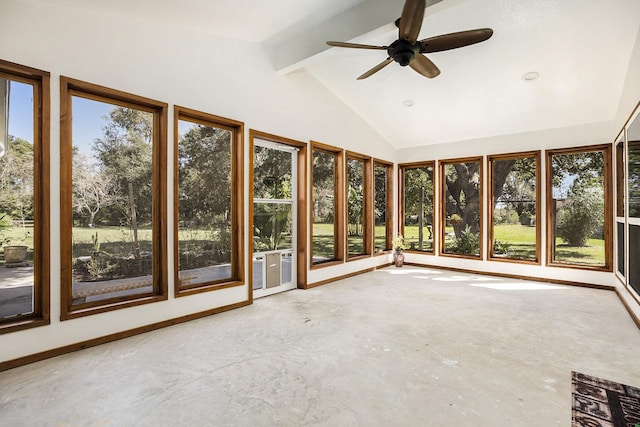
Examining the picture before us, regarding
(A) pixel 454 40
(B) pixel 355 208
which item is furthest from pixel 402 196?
(A) pixel 454 40

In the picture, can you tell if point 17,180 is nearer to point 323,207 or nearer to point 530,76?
point 323,207

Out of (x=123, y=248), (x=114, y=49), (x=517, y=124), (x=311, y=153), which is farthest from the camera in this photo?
(x=517, y=124)

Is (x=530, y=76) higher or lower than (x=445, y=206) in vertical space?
higher

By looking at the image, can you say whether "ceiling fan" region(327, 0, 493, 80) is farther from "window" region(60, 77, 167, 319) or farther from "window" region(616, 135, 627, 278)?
"window" region(616, 135, 627, 278)

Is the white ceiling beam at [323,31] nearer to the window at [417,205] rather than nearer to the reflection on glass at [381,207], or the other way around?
the reflection on glass at [381,207]

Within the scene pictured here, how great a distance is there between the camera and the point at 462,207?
22.7ft

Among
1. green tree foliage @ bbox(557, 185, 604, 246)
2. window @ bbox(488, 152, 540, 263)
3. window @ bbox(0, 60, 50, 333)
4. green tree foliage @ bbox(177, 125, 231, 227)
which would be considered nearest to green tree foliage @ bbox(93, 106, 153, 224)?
green tree foliage @ bbox(177, 125, 231, 227)

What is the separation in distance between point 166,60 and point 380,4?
94.2 inches

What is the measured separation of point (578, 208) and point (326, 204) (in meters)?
4.31

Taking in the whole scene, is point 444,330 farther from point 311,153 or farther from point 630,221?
point 311,153

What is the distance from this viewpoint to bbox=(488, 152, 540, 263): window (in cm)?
603

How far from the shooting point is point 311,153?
5410mm

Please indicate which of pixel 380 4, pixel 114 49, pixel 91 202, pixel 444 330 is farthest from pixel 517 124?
pixel 91 202

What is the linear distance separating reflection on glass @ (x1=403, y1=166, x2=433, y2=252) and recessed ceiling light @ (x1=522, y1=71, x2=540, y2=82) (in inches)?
111
